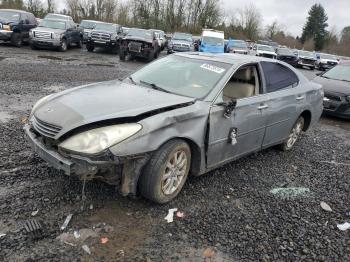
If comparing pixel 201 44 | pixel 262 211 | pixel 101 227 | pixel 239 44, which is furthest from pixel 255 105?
pixel 239 44

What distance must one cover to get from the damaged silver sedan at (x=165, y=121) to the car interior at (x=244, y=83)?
0.6 inches

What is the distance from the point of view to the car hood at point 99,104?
3.62 meters

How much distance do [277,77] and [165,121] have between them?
2.60m

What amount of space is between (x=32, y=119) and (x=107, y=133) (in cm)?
112

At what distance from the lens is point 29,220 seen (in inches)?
134

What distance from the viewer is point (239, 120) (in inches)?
182

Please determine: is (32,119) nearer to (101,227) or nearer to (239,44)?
(101,227)

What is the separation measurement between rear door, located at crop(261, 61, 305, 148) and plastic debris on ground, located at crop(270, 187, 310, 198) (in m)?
0.81

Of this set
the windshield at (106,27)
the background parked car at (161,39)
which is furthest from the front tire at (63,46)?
the background parked car at (161,39)

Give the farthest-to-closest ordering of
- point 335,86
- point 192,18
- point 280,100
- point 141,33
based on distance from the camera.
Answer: point 192,18 → point 141,33 → point 335,86 → point 280,100

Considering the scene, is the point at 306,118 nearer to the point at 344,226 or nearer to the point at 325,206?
the point at 325,206

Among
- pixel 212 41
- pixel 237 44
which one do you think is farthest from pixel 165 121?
pixel 237 44

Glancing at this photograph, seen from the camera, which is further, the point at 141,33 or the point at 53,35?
the point at 141,33

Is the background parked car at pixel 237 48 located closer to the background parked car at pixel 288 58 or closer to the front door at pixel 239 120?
the background parked car at pixel 288 58
